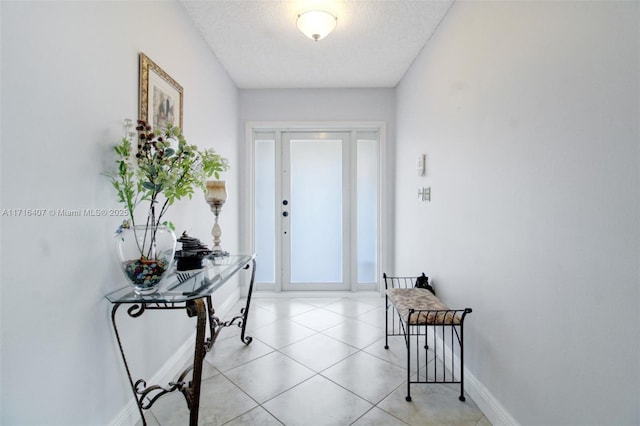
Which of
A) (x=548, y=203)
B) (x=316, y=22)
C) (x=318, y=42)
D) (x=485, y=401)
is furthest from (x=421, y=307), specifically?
(x=318, y=42)

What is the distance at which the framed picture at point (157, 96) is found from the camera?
1.69m

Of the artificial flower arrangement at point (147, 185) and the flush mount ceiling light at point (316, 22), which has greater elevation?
the flush mount ceiling light at point (316, 22)

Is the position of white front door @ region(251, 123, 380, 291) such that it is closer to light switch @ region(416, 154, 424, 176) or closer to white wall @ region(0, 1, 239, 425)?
light switch @ region(416, 154, 424, 176)

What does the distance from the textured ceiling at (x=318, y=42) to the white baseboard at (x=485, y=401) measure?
8.14 feet

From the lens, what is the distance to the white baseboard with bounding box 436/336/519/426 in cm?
150

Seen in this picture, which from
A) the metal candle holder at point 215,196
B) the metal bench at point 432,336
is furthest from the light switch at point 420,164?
the metal candle holder at point 215,196

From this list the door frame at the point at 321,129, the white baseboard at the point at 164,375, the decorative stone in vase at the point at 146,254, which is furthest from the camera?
the door frame at the point at 321,129

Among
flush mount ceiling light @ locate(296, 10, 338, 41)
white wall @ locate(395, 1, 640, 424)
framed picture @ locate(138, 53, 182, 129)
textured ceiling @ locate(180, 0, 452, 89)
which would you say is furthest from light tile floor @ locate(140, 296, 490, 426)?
textured ceiling @ locate(180, 0, 452, 89)

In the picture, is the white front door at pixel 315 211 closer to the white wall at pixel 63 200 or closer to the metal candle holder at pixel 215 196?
the metal candle holder at pixel 215 196

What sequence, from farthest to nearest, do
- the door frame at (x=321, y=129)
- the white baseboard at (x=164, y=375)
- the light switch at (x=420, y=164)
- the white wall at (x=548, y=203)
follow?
the door frame at (x=321, y=129) → the light switch at (x=420, y=164) → the white baseboard at (x=164, y=375) → the white wall at (x=548, y=203)

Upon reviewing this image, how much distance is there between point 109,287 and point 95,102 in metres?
0.83

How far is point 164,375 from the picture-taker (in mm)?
1902

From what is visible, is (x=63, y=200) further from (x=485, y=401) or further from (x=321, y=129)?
(x=321, y=129)

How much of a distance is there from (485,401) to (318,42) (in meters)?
2.90
